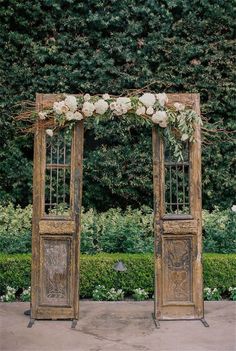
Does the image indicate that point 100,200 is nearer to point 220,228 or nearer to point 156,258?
point 220,228

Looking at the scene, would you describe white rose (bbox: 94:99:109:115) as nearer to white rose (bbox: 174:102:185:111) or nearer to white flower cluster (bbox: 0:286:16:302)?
white rose (bbox: 174:102:185:111)

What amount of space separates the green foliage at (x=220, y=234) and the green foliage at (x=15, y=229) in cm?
241

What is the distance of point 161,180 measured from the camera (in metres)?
5.64

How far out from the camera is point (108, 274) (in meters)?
6.88

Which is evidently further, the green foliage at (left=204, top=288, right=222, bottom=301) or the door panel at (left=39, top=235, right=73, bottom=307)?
the green foliage at (left=204, top=288, right=222, bottom=301)

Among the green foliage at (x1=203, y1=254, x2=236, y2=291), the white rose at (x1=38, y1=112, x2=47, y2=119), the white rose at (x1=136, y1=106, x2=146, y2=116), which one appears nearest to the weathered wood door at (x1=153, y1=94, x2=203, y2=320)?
the white rose at (x1=136, y1=106, x2=146, y2=116)

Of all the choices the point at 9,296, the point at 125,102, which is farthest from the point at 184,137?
the point at 9,296

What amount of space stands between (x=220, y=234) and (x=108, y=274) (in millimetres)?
1752

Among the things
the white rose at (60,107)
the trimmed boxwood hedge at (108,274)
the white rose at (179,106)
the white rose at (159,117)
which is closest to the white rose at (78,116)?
the white rose at (60,107)

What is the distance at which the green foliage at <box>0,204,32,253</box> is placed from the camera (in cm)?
746

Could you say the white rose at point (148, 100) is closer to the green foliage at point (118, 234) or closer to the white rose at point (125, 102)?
the white rose at point (125, 102)

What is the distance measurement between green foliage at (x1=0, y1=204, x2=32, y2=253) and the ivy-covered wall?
0.71 metres

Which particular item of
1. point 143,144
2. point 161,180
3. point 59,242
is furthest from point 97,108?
point 143,144

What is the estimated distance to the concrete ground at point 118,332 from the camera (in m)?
4.83
